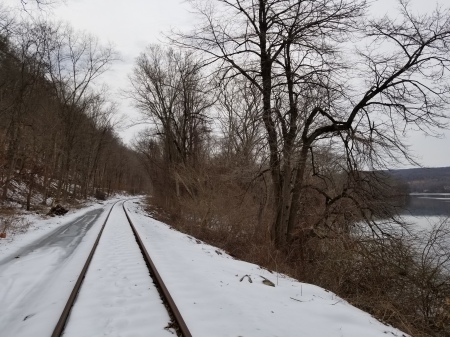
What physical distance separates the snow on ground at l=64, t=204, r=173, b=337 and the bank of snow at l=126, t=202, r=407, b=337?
44cm

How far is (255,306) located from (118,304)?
2.37m

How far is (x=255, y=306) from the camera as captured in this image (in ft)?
19.3

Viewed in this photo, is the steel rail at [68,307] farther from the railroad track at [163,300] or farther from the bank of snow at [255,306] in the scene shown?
the bank of snow at [255,306]

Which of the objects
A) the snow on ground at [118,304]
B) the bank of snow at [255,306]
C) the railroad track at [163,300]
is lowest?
the bank of snow at [255,306]

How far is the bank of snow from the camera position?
4.91 metres

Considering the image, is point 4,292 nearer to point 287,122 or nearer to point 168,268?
point 168,268

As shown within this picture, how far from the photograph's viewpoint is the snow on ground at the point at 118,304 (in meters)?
4.68

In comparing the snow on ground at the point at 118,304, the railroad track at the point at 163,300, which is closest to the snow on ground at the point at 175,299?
the snow on ground at the point at 118,304

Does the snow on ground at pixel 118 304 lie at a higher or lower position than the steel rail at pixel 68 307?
lower

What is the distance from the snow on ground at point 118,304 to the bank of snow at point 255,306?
443 millimetres

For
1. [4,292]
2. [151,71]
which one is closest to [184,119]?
[151,71]

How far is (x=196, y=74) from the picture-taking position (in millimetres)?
12641

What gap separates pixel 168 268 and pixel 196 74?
24.5 ft

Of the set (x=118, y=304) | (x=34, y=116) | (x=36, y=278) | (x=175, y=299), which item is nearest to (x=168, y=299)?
(x=175, y=299)
